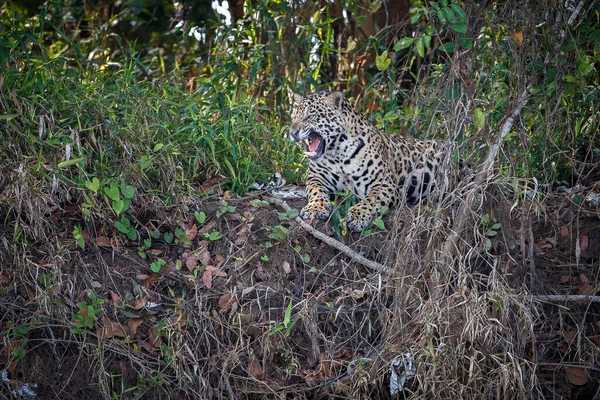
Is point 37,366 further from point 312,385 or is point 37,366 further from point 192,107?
point 192,107

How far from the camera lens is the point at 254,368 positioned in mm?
6359

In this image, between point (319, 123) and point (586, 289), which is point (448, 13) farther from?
point (586, 289)

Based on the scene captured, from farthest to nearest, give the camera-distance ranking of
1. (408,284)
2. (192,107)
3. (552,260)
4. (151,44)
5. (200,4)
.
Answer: (151,44), (200,4), (192,107), (552,260), (408,284)

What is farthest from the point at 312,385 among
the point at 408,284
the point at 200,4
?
the point at 200,4

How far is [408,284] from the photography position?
20.6ft

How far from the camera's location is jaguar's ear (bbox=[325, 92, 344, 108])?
7.46 meters

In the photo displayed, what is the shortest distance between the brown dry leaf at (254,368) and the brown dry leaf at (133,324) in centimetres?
77

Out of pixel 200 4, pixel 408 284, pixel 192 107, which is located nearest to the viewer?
pixel 408 284

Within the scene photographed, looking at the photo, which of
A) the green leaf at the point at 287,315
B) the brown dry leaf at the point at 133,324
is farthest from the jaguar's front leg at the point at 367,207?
the brown dry leaf at the point at 133,324

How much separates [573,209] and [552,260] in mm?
430

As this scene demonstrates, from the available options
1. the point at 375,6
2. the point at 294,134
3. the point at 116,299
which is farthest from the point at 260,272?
the point at 375,6

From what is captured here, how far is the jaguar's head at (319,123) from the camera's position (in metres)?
7.39

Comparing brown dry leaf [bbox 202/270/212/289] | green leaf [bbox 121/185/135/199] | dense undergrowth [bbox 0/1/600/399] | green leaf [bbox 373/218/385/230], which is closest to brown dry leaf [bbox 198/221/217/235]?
dense undergrowth [bbox 0/1/600/399]

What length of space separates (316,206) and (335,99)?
971 mm
